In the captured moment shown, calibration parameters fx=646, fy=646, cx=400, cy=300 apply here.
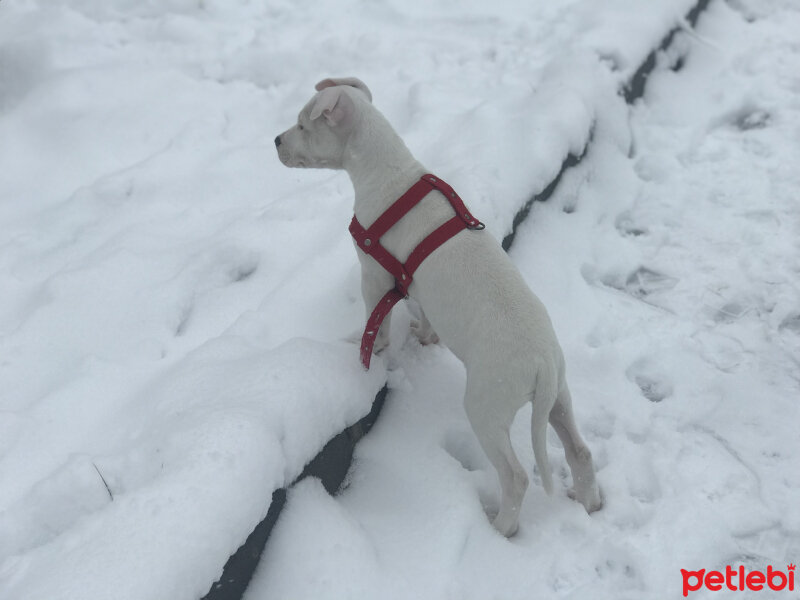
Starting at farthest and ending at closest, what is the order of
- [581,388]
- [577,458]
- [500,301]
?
[581,388] → [577,458] → [500,301]

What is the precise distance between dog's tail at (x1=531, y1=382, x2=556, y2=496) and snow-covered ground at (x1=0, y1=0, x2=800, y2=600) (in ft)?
0.99

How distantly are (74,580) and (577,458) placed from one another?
5.32 ft

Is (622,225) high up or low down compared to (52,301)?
up

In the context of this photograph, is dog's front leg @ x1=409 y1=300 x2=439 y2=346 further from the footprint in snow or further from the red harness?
the footprint in snow

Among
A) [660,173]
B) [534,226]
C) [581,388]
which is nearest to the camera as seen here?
[581,388]

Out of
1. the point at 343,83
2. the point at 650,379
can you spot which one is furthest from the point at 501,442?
the point at 343,83

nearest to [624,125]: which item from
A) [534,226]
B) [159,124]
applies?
[534,226]

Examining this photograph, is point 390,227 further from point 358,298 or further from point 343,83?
point 343,83

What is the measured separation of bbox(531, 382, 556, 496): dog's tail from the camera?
6.88ft

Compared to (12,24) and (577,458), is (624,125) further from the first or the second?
(12,24)

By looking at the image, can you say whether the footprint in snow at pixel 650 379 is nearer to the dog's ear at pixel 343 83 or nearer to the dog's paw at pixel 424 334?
the dog's paw at pixel 424 334

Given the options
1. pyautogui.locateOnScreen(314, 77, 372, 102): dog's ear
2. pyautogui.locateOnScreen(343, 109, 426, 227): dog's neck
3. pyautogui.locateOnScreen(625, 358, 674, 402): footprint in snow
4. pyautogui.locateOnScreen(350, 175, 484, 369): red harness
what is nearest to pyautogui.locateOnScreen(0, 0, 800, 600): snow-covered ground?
pyautogui.locateOnScreen(625, 358, 674, 402): footprint in snow

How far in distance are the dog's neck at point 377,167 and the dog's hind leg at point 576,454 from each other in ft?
3.24

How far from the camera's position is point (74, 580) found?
171 cm
